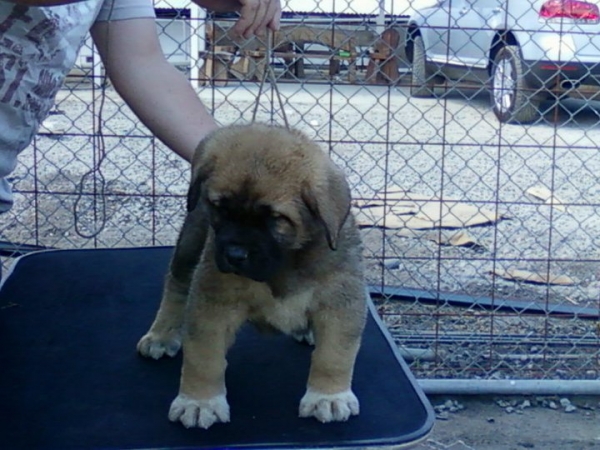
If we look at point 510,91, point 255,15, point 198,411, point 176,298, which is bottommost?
point 198,411

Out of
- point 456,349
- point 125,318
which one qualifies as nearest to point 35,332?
point 125,318

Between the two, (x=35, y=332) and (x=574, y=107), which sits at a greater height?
(x=574, y=107)

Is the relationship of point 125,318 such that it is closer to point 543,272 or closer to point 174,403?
point 174,403

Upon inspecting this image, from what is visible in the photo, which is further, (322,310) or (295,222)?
(322,310)

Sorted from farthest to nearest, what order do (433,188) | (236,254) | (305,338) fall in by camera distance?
(433,188)
(305,338)
(236,254)

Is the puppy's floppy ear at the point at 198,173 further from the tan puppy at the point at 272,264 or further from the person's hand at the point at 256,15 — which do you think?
the person's hand at the point at 256,15

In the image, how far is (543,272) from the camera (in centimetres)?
538

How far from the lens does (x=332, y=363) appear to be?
206 centimetres

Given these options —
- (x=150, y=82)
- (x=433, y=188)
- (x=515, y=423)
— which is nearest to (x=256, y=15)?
(x=150, y=82)

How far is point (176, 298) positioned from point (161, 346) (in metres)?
0.14

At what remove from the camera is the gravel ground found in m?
4.32

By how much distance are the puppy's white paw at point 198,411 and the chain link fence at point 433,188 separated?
1300mm

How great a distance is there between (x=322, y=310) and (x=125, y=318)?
0.89 metres

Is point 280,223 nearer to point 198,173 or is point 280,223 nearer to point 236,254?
point 236,254
